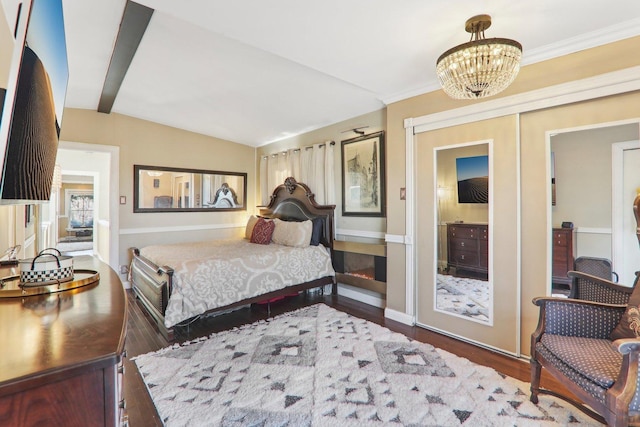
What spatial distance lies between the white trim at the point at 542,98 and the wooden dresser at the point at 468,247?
39.2 inches

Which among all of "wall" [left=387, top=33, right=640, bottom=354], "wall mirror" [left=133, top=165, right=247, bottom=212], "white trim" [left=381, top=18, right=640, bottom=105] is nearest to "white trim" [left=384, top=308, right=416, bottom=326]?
"wall" [left=387, top=33, right=640, bottom=354]

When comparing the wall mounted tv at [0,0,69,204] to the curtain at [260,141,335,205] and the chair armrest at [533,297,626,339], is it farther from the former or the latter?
the curtain at [260,141,335,205]

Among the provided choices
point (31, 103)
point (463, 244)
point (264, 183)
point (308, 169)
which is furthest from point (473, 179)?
point (264, 183)

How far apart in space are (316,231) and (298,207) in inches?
24.7

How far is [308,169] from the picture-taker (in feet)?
15.9

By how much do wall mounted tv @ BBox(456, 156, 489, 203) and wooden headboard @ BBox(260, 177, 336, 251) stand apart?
1.86 m

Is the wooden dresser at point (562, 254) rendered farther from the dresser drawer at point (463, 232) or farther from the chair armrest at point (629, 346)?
the chair armrest at point (629, 346)

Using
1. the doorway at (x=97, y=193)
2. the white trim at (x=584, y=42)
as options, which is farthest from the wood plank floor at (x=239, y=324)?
the white trim at (x=584, y=42)

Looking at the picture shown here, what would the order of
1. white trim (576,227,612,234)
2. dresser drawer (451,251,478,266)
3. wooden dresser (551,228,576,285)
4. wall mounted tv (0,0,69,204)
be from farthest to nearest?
dresser drawer (451,251,478,266)
wooden dresser (551,228,576,285)
white trim (576,227,612,234)
wall mounted tv (0,0,69,204)

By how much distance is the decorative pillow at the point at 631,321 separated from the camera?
1703 millimetres

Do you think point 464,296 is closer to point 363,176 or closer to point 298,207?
point 363,176

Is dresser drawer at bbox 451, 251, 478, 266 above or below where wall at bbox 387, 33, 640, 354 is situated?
below

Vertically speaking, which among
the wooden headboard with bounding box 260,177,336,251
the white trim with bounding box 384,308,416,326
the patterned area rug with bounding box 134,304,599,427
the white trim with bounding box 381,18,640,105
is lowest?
the patterned area rug with bounding box 134,304,599,427

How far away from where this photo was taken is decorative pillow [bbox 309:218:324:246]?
4.39 m
